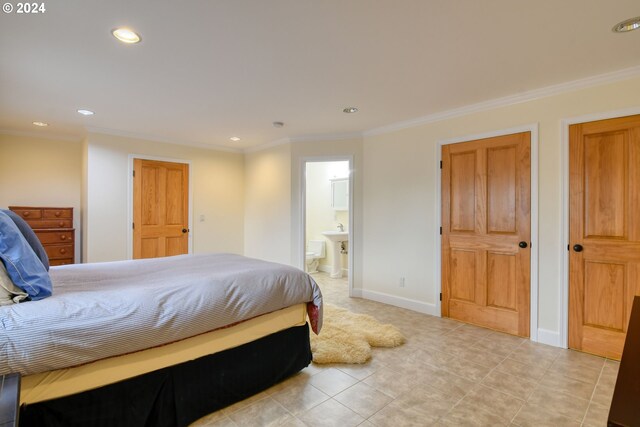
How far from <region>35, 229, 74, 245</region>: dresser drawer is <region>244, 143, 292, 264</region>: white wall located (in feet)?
8.50

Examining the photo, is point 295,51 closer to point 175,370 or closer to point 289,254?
point 175,370

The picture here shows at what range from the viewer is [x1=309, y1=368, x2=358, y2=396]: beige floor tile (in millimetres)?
2211

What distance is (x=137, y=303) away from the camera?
1648mm

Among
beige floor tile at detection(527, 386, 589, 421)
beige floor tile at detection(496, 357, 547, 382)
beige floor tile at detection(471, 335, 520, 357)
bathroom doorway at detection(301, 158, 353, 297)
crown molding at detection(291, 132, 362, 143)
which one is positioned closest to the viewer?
beige floor tile at detection(527, 386, 589, 421)

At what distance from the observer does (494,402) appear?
2055mm

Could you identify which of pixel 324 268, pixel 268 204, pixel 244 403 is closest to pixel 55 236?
pixel 268 204

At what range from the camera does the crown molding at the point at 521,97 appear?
2613 mm

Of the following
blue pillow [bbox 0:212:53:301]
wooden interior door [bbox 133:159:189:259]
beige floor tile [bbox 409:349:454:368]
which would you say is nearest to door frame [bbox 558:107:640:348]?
beige floor tile [bbox 409:349:454:368]

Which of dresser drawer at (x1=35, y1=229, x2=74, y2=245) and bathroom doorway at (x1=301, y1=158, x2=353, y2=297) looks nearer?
dresser drawer at (x1=35, y1=229, x2=74, y2=245)

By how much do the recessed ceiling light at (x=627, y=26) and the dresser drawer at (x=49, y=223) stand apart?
20.6 feet

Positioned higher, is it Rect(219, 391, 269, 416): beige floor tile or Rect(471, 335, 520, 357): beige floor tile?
Rect(471, 335, 520, 357): beige floor tile

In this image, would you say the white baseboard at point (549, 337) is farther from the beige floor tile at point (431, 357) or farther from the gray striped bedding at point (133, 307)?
the gray striped bedding at point (133, 307)

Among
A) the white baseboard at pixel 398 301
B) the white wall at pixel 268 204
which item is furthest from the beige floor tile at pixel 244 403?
the white wall at pixel 268 204

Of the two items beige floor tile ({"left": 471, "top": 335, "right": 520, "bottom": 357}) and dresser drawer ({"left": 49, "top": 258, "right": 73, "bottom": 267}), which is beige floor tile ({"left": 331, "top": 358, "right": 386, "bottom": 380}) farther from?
dresser drawer ({"left": 49, "top": 258, "right": 73, "bottom": 267})
